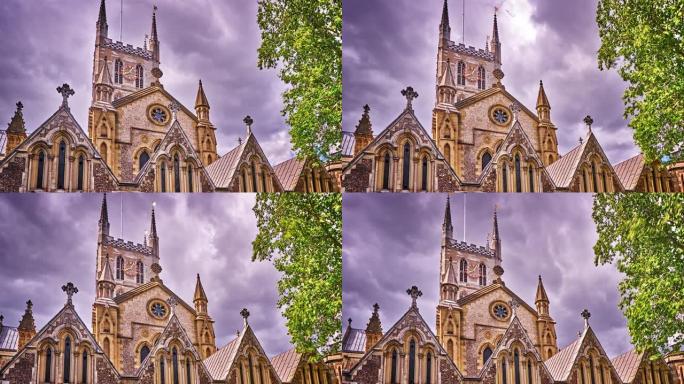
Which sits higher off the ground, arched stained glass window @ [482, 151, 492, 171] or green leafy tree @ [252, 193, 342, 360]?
arched stained glass window @ [482, 151, 492, 171]

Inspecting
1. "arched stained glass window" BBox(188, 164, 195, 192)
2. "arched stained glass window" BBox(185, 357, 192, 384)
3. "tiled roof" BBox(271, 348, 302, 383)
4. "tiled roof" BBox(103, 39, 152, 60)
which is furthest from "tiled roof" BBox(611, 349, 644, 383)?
"tiled roof" BBox(103, 39, 152, 60)

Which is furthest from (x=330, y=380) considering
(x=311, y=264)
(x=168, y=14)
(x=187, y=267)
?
(x=168, y=14)

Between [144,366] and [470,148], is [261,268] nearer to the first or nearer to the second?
[144,366]

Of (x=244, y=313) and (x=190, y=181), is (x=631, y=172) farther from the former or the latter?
(x=190, y=181)

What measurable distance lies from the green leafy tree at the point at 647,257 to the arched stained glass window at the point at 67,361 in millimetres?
6234

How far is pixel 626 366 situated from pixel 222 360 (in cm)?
473

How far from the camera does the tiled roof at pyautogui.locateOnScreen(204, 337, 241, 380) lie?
1117 centimetres

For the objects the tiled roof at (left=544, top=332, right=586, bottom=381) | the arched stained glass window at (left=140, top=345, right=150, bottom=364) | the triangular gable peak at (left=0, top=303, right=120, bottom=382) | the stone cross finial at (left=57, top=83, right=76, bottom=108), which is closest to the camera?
the triangular gable peak at (left=0, top=303, right=120, bottom=382)

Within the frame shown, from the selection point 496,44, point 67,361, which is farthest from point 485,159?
point 67,361

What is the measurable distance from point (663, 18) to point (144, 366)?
7476 millimetres

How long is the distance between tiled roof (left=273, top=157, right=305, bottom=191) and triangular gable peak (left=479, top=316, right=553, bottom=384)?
3042mm

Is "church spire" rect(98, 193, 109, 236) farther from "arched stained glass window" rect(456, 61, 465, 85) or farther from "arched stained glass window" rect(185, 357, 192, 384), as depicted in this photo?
"arched stained glass window" rect(456, 61, 465, 85)

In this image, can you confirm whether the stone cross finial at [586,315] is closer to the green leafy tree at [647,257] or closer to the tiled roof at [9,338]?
the green leafy tree at [647,257]

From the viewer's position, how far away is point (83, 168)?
10.9 meters
